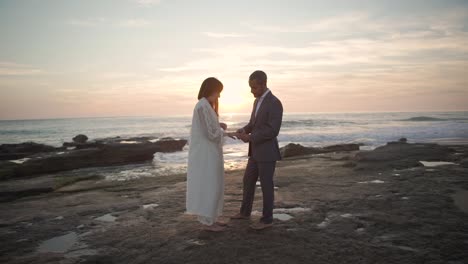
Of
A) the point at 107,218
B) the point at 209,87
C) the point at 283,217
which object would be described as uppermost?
the point at 209,87

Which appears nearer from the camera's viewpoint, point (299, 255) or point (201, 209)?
point (299, 255)

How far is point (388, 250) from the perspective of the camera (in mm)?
3506

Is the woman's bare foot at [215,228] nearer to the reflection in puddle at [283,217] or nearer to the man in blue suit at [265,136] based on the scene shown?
the man in blue suit at [265,136]

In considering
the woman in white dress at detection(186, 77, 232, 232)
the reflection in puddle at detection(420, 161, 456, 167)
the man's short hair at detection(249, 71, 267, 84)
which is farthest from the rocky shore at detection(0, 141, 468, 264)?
the man's short hair at detection(249, 71, 267, 84)

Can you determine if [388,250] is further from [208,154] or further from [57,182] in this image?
[57,182]

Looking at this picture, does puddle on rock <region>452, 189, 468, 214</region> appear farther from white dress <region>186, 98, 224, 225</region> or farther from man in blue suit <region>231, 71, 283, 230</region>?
white dress <region>186, 98, 224, 225</region>

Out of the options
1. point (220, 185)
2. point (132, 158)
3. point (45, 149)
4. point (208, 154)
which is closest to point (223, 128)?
point (208, 154)

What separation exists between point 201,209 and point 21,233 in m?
2.70

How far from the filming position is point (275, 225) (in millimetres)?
4523

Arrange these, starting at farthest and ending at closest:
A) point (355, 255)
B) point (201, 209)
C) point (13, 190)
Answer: point (13, 190), point (201, 209), point (355, 255)

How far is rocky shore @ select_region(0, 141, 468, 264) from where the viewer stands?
3.54 meters

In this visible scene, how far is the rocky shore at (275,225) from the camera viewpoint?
3539mm

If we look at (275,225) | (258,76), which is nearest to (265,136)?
(258,76)

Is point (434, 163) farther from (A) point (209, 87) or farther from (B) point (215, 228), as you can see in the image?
(A) point (209, 87)
